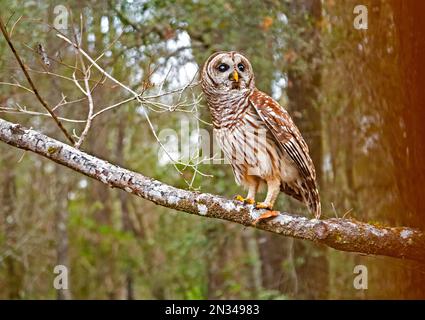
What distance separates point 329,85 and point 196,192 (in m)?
4.25

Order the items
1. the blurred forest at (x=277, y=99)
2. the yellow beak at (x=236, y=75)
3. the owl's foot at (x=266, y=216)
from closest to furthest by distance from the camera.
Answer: the owl's foot at (x=266, y=216)
the yellow beak at (x=236, y=75)
the blurred forest at (x=277, y=99)

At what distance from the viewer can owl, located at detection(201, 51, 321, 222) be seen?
15.1ft

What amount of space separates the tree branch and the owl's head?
3.84 ft

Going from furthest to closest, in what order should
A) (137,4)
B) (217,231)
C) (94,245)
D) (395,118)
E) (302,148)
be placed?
(94,245) → (217,231) → (137,4) → (395,118) → (302,148)

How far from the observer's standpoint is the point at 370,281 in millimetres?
7305

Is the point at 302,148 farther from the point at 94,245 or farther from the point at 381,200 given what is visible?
the point at 94,245

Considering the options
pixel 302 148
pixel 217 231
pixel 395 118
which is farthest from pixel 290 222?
pixel 217 231

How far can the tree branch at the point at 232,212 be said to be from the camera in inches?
146

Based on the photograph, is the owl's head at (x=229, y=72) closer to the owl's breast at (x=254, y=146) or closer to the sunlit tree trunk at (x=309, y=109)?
the owl's breast at (x=254, y=146)

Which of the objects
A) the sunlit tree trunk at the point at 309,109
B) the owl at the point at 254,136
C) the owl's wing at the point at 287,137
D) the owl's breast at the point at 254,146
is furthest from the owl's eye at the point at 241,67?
the sunlit tree trunk at the point at 309,109

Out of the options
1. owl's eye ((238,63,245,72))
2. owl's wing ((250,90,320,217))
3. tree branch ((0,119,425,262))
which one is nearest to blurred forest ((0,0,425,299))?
tree branch ((0,119,425,262))

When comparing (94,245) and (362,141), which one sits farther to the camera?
(94,245)

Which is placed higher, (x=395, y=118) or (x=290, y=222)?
(x=395, y=118)

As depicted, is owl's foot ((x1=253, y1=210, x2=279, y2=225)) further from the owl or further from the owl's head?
the owl's head
